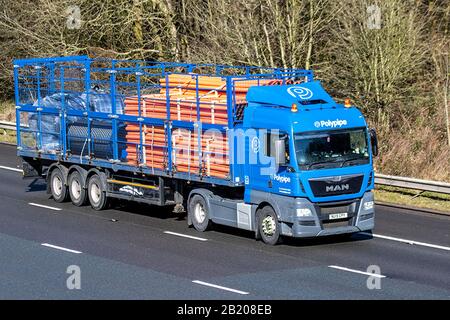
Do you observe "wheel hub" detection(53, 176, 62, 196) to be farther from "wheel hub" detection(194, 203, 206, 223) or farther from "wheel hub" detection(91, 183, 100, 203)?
"wheel hub" detection(194, 203, 206, 223)

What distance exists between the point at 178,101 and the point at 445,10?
1600 centimetres

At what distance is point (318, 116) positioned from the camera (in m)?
18.0

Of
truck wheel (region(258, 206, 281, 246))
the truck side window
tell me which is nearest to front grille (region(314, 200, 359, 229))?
truck wheel (region(258, 206, 281, 246))

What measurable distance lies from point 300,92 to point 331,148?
1.42 m

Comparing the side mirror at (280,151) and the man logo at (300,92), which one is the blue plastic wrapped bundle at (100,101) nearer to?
the man logo at (300,92)

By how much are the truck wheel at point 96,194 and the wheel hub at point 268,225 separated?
5.33 meters

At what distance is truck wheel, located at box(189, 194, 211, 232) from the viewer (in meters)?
19.7

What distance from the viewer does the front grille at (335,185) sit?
1773 cm

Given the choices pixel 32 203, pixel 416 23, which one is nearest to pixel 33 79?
pixel 32 203

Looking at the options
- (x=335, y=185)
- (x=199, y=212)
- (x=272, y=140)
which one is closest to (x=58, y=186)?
(x=199, y=212)

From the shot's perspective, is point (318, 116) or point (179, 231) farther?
point (179, 231)

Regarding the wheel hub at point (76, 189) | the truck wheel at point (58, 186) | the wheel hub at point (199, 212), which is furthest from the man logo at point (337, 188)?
the truck wheel at point (58, 186)
